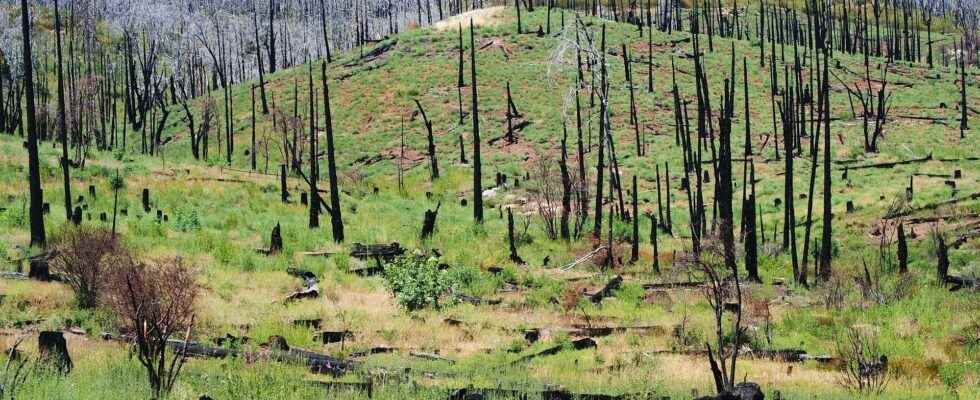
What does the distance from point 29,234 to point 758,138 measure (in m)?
51.3

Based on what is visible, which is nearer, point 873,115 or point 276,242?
point 276,242

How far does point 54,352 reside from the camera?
45.3 feet

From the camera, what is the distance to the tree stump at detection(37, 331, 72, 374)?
13547mm

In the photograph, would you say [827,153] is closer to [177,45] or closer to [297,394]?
[297,394]

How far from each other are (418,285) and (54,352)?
10.9 m

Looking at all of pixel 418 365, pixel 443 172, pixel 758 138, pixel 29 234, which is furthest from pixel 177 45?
pixel 418 365

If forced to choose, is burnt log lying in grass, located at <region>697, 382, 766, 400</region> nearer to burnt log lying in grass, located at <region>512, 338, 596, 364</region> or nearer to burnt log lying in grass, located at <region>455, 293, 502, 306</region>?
burnt log lying in grass, located at <region>512, 338, 596, 364</region>

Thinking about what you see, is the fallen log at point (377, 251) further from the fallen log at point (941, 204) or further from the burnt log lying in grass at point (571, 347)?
the fallen log at point (941, 204)

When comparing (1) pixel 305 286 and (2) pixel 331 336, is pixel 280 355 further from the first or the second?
(1) pixel 305 286

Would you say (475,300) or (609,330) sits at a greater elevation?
(609,330)

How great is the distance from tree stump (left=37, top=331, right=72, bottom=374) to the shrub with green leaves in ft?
33.4

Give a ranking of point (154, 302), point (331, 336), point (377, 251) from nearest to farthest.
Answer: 1. point (154, 302)
2. point (331, 336)
3. point (377, 251)

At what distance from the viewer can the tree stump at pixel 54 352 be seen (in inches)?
533

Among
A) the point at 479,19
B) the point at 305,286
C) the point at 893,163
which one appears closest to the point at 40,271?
the point at 305,286
